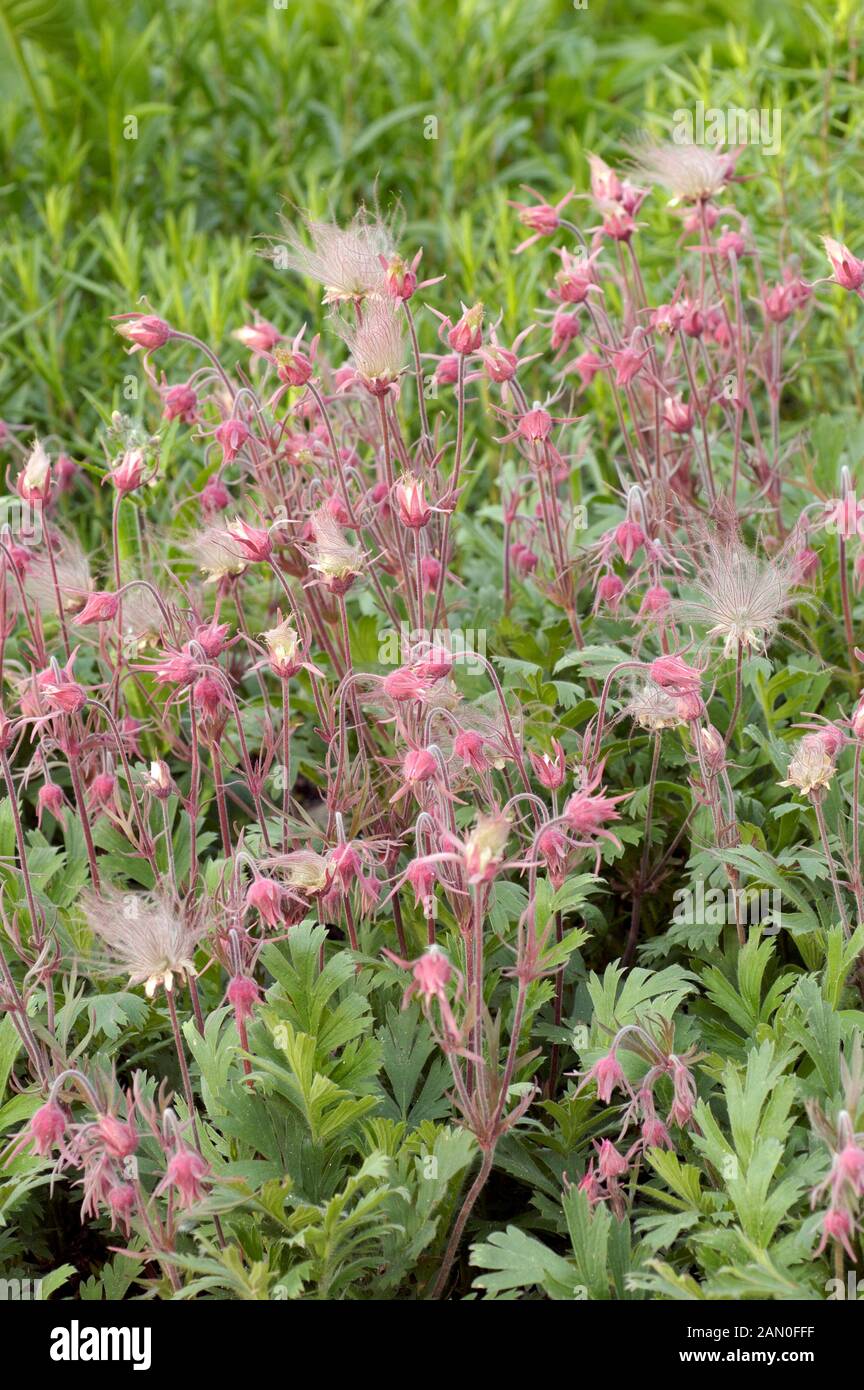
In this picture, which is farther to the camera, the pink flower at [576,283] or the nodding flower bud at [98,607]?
the pink flower at [576,283]

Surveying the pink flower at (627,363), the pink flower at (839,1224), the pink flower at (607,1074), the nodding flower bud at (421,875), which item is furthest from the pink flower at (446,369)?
the pink flower at (839,1224)

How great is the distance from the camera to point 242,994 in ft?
6.49

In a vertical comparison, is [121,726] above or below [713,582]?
below

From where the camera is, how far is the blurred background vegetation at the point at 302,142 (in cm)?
387

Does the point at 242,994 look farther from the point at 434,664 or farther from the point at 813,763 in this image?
the point at 813,763

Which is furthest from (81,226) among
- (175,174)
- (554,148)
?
(554,148)

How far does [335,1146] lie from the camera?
6.69ft

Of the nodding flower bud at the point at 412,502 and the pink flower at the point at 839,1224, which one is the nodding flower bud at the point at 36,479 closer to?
the nodding flower bud at the point at 412,502

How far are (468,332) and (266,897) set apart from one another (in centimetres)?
89

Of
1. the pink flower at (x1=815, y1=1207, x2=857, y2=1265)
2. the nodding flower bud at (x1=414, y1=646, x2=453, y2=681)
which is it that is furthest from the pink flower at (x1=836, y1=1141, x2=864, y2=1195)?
the nodding flower bud at (x1=414, y1=646, x2=453, y2=681)

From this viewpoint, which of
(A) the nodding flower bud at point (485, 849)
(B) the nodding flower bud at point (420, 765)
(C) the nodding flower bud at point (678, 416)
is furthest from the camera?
(C) the nodding flower bud at point (678, 416)

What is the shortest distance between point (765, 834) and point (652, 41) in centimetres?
465

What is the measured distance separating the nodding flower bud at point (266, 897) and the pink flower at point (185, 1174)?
32 centimetres

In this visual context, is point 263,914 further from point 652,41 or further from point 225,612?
point 652,41
